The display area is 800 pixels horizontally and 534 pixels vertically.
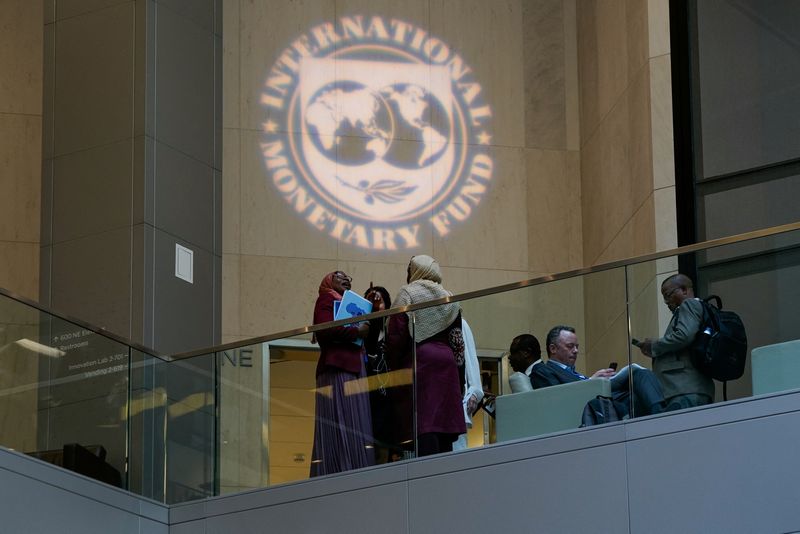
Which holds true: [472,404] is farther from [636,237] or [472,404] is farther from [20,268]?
[20,268]

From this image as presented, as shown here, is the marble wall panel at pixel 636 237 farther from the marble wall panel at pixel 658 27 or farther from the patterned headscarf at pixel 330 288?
the patterned headscarf at pixel 330 288

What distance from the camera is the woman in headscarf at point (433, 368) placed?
1286 centimetres

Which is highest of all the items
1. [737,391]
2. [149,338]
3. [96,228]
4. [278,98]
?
[278,98]

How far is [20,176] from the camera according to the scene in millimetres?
19641

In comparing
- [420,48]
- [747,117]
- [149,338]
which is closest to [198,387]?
[149,338]

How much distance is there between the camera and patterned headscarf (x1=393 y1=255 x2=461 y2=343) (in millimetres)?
12945

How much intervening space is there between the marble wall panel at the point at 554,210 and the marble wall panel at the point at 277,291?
2468mm

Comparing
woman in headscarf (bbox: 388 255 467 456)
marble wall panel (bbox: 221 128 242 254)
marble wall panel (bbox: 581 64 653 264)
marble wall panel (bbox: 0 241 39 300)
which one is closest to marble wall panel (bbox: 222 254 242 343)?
marble wall panel (bbox: 221 128 242 254)

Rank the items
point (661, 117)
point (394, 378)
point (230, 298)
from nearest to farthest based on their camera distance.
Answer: point (394, 378) < point (661, 117) < point (230, 298)

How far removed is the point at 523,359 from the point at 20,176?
901cm

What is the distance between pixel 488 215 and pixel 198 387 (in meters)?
6.78

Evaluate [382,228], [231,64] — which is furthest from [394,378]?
[231,64]

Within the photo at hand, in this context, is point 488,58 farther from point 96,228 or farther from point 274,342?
point 274,342

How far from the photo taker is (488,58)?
67.9ft
